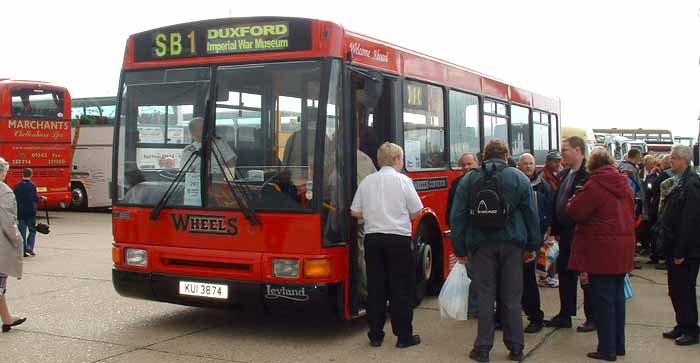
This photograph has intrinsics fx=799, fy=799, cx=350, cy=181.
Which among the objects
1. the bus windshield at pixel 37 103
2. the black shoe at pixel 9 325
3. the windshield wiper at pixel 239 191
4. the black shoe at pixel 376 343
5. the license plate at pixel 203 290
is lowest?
the black shoe at pixel 376 343

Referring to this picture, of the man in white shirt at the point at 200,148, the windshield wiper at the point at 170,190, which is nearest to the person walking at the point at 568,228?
the man in white shirt at the point at 200,148

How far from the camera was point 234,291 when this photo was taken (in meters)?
6.91

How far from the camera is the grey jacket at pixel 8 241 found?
7195 mm

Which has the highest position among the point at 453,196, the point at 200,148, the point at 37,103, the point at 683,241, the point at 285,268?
the point at 37,103

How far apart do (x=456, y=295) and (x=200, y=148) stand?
8.58 feet

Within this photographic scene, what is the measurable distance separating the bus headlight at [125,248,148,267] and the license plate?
469 mm

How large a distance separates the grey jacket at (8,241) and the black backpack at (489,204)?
4.11 metres

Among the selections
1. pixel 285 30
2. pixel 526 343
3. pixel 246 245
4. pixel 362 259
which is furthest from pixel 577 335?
pixel 285 30

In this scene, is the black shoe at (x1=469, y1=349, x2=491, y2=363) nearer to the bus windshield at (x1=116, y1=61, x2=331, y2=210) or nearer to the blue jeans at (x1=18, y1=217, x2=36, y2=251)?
the bus windshield at (x1=116, y1=61, x2=331, y2=210)

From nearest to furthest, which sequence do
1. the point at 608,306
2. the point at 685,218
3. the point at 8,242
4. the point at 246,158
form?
the point at 608,306 < the point at 685,218 < the point at 246,158 < the point at 8,242

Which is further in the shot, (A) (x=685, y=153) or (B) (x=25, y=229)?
(B) (x=25, y=229)

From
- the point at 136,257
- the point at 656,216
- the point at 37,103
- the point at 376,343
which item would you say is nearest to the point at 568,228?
the point at 656,216

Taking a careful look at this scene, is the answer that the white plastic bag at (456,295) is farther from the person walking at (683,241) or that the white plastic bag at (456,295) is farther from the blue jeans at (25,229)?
the blue jeans at (25,229)

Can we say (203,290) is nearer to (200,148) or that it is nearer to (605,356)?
(200,148)
